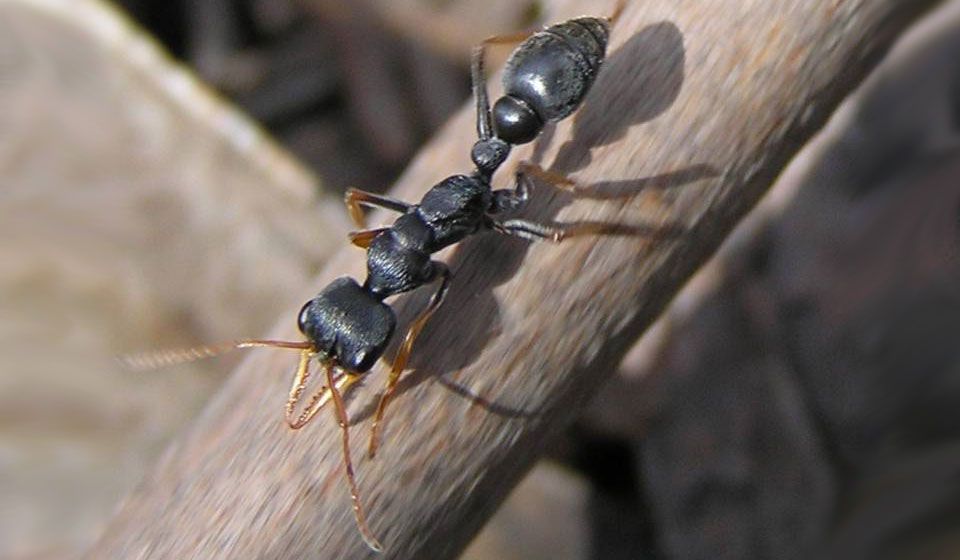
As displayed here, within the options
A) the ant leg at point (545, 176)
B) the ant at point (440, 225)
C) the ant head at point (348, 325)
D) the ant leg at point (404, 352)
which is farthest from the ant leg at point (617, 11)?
the ant head at point (348, 325)

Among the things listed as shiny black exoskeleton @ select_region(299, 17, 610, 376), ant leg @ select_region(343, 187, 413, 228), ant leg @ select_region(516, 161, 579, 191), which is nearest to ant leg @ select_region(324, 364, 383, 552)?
shiny black exoskeleton @ select_region(299, 17, 610, 376)

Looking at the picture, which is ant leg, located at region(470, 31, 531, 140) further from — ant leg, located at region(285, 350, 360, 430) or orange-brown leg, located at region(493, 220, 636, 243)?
ant leg, located at region(285, 350, 360, 430)

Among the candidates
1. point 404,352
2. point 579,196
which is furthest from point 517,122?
point 404,352

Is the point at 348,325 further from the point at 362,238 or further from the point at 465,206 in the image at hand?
the point at 465,206

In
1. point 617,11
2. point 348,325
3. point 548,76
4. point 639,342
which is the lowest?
point 639,342

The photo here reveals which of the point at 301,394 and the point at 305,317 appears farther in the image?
the point at 305,317

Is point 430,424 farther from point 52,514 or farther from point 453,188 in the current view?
point 52,514
